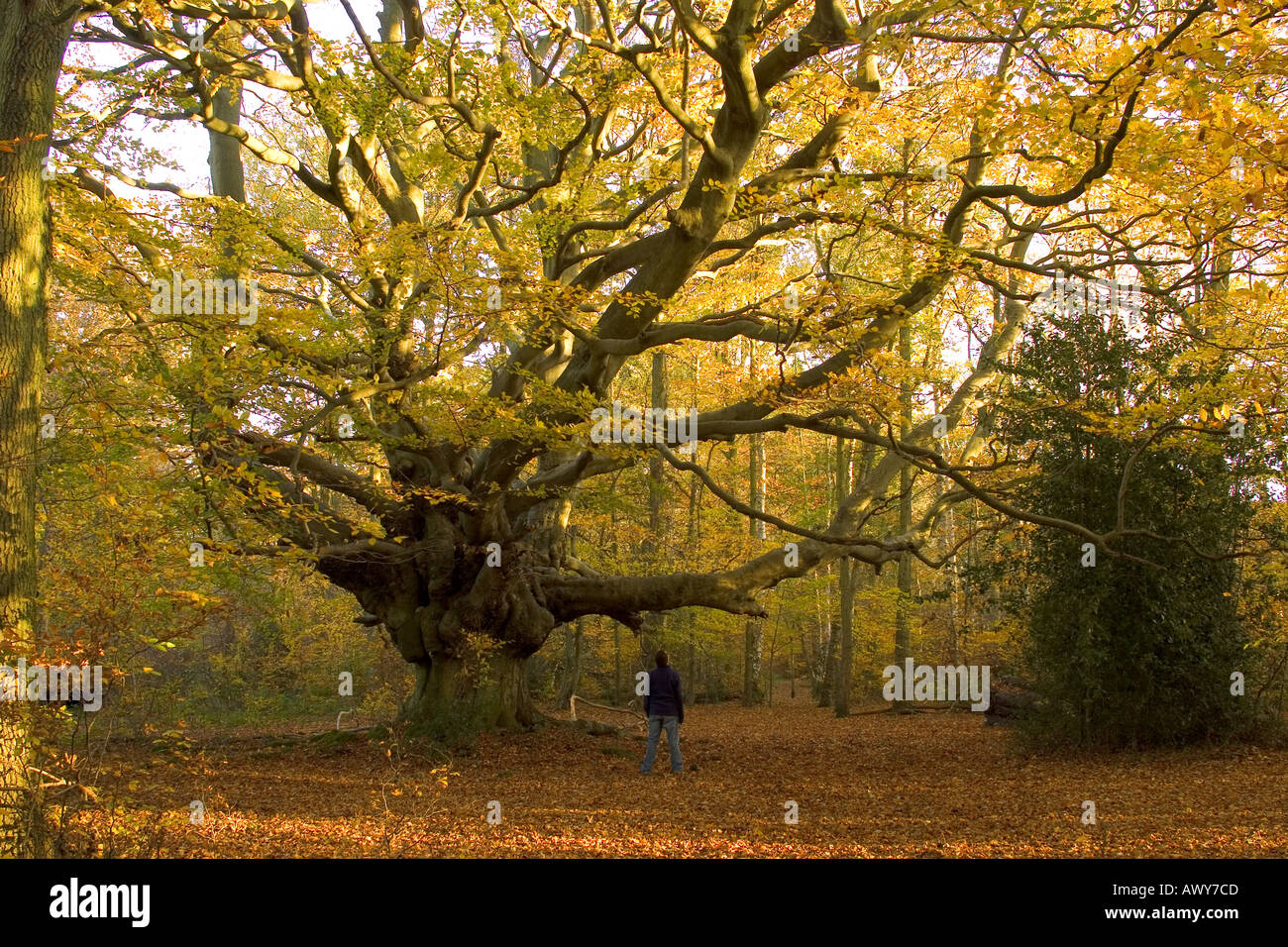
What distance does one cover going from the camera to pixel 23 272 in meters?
5.37

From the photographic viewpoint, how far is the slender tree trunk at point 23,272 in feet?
16.9

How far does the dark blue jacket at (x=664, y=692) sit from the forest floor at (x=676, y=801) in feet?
2.61

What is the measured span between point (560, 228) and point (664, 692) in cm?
568

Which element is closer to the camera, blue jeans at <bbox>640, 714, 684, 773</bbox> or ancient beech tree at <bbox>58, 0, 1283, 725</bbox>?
ancient beech tree at <bbox>58, 0, 1283, 725</bbox>

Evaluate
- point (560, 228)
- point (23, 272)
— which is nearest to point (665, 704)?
point (560, 228)

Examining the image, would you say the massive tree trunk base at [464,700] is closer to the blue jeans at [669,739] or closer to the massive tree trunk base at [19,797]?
the blue jeans at [669,739]

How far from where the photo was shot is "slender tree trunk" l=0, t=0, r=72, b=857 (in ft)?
16.9

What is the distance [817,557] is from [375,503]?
5.97 meters

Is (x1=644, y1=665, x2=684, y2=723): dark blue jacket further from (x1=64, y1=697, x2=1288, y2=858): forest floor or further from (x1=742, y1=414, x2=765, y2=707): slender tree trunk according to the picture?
(x1=742, y1=414, x2=765, y2=707): slender tree trunk

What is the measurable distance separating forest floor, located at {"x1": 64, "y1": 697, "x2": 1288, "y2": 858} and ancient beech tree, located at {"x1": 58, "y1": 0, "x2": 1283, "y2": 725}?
6.74 feet

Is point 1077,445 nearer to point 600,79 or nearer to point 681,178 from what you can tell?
point 681,178

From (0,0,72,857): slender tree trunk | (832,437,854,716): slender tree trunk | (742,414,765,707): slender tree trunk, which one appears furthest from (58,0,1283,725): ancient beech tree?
(742,414,765,707): slender tree trunk

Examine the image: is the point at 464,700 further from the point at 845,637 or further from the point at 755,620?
the point at 755,620
